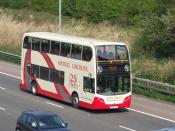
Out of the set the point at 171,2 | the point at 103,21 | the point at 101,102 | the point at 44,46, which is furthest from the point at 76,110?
the point at 103,21

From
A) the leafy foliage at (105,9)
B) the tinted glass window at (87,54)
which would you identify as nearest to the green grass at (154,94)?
the tinted glass window at (87,54)

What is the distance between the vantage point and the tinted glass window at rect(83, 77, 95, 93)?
104 feet

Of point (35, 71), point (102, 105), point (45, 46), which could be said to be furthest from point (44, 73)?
point (102, 105)

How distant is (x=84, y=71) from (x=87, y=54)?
898 mm

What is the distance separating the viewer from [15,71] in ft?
151

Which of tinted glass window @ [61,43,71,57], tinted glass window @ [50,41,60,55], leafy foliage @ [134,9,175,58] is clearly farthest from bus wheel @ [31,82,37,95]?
leafy foliage @ [134,9,175,58]

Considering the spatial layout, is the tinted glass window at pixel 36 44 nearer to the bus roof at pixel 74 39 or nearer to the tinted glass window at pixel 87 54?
the bus roof at pixel 74 39

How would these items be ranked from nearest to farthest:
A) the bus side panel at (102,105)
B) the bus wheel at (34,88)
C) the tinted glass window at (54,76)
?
the bus side panel at (102,105)
the tinted glass window at (54,76)
the bus wheel at (34,88)

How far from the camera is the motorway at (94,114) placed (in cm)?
2838

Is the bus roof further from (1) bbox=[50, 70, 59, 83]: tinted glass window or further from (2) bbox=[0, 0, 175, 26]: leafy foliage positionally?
(2) bbox=[0, 0, 175, 26]: leafy foliage

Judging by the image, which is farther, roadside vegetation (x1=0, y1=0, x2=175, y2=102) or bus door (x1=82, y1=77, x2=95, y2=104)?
roadside vegetation (x1=0, y1=0, x2=175, y2=102)

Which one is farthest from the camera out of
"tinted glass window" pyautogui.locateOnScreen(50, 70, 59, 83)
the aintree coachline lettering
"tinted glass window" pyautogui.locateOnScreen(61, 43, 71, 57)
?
"tinted glass window" pyautogui.locateOnScreen(50, 70, 59, 83)

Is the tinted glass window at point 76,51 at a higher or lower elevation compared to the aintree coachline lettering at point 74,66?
higher

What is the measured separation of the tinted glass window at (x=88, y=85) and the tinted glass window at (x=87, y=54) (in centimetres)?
100
